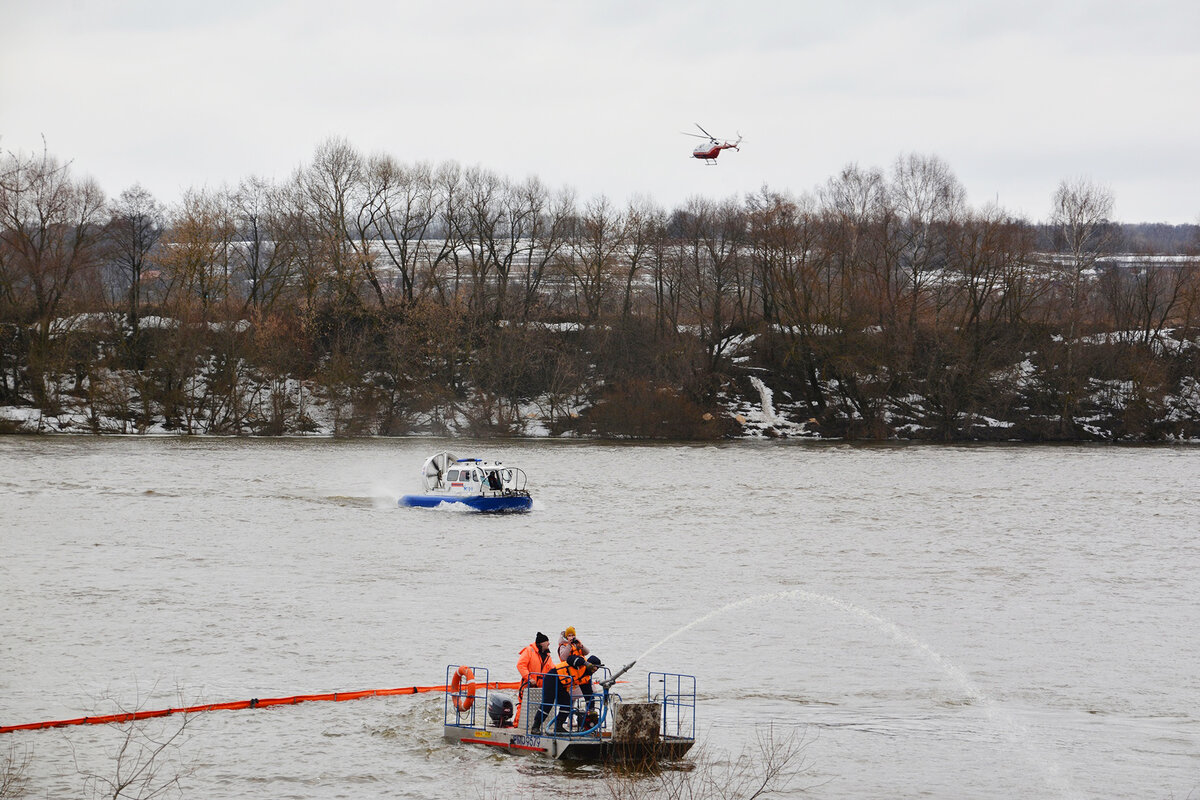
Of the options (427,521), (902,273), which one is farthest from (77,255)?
(902,273)

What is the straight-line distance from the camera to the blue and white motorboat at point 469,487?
61312 mm

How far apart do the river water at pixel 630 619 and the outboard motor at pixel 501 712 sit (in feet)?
2.64

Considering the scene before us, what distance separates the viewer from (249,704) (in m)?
27.2

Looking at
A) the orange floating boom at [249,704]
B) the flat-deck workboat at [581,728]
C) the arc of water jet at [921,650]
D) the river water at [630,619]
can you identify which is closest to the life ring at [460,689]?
the flat-deck workboat at [581,728]

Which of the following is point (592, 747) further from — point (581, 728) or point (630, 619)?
point (630, 619)

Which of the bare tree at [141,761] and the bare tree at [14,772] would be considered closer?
the bare tree at [14,772]

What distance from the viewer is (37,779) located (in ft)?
73.2

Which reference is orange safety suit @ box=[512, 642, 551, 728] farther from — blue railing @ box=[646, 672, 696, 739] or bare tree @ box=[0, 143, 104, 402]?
bare tree @ box=[0, 143, 104, 402]

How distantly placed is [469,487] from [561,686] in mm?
39395

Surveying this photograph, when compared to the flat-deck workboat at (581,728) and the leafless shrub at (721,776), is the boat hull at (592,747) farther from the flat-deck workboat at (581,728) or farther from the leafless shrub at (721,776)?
the leafless shrub at (721,776)

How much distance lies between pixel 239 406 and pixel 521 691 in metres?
82.3

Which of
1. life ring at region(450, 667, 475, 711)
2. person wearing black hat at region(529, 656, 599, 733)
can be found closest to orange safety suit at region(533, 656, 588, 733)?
person wearing black hat at region(529, 656, 599, 733)

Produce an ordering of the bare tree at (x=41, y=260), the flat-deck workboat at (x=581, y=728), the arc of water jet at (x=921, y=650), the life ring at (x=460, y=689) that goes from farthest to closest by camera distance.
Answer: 1. the bare tree at (x=41, y=260)
2. the life ring at (x=460, y=689)
3. the arc of water jet at (x=921, y=650)
4. the flat-deck workboat at (x=581, y=728)

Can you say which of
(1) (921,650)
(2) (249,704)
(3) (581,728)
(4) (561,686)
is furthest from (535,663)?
(1) (921,650)
